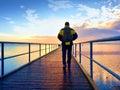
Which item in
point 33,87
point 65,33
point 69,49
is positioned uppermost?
point 65,33

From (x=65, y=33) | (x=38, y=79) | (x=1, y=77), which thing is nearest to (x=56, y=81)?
(x=38, y=79)

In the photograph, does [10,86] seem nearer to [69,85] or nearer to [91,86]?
[69,85]

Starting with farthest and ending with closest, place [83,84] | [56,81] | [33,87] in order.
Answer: [56,81] < [83,84] < [33,87]

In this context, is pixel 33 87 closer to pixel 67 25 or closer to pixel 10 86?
pixel 10 86

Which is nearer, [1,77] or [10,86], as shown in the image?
[10,86]

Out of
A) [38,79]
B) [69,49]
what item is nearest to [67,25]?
[69,49]

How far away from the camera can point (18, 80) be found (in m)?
7.29

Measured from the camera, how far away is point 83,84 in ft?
22.1

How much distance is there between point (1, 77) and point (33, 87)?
1.67 m

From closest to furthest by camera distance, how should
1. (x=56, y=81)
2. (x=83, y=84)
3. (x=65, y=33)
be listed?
(x=83, y=84) → (x=56, y=81) → (x=65, y=33)

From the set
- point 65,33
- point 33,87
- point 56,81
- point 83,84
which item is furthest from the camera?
point 65,33

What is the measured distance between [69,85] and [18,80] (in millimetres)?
1618

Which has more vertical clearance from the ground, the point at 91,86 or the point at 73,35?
the point at 73,35

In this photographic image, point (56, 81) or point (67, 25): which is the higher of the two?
point (67, 25)
